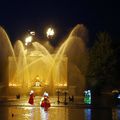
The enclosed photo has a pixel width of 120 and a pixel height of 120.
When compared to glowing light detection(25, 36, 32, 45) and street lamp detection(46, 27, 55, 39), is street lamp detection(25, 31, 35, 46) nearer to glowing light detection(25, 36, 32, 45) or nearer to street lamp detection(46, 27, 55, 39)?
glowing light detection(25, 36, 32, 45)

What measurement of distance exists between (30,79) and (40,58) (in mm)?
2857

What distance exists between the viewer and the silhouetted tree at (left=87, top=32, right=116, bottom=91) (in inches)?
2383

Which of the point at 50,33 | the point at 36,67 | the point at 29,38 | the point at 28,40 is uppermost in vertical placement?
the point at 50,33

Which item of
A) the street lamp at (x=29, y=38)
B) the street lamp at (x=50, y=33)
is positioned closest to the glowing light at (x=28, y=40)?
the street lamp at (x=29, y=38)

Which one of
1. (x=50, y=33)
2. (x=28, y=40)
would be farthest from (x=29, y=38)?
(x=50, y=33)

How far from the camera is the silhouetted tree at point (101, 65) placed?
199ft

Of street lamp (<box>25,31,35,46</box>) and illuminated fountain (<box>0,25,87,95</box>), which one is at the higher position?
street lamp (<box>25,31,35,46</box>)

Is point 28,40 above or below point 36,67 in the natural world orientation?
above

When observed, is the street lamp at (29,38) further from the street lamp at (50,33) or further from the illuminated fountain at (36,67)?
the street lamp at (50,33)

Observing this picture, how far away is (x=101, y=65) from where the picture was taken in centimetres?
6094

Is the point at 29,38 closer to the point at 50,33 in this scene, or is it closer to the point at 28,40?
the point at 28,40

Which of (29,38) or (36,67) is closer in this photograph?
(36,67)

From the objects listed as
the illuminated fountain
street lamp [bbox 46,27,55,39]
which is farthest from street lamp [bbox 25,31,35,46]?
street lamp [bbox 46,27,55,39]

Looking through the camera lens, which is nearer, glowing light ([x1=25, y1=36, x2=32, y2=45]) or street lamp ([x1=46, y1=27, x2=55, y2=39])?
street lamp ([x1=46, y1=27, x2=55, y2=39])
